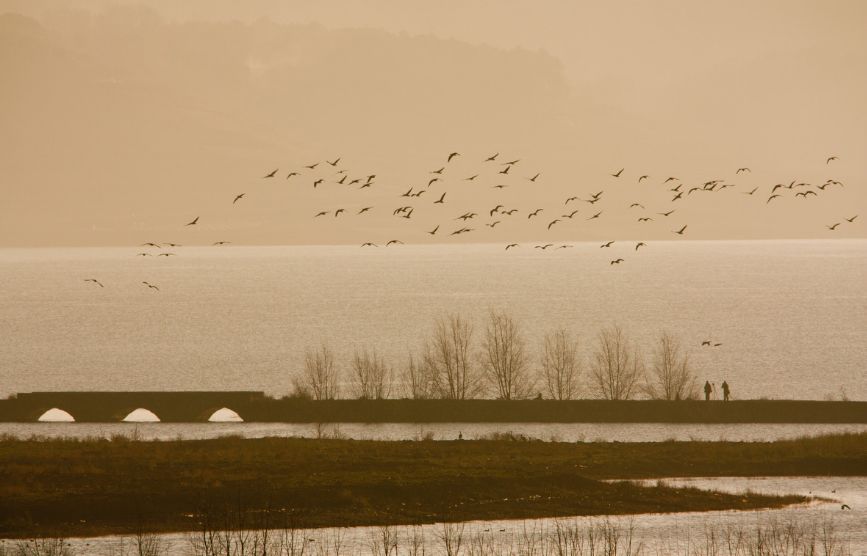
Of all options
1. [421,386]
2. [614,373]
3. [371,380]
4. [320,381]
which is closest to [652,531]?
[320,381]

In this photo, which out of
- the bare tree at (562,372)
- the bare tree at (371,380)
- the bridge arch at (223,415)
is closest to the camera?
the bridge arch at (223,415)

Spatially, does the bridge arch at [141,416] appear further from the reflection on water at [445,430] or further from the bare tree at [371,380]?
the bare tree at [371,380]

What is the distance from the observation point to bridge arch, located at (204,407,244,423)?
9256cm

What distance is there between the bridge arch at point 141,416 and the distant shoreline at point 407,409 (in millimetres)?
537

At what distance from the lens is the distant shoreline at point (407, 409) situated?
3580 inches

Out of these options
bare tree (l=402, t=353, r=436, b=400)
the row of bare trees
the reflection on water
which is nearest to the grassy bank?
the reflection on water

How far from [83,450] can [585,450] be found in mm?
26377

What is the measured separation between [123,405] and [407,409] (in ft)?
68.9

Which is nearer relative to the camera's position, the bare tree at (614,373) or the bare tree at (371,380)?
the bare tree at (614,373)

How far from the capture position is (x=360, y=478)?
58.2 metres

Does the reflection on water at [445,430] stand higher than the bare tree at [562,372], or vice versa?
the bare tree at [562,372]

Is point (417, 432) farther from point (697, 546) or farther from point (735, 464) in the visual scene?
point (697, 546)

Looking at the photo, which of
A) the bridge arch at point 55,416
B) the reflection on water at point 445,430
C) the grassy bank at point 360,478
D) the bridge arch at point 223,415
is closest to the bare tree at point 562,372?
the reflection on water at point 445,430

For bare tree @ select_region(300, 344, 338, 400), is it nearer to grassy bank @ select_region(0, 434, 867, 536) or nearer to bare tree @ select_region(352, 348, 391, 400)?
bare tree @ select_region(352, 348, 391, 400)
